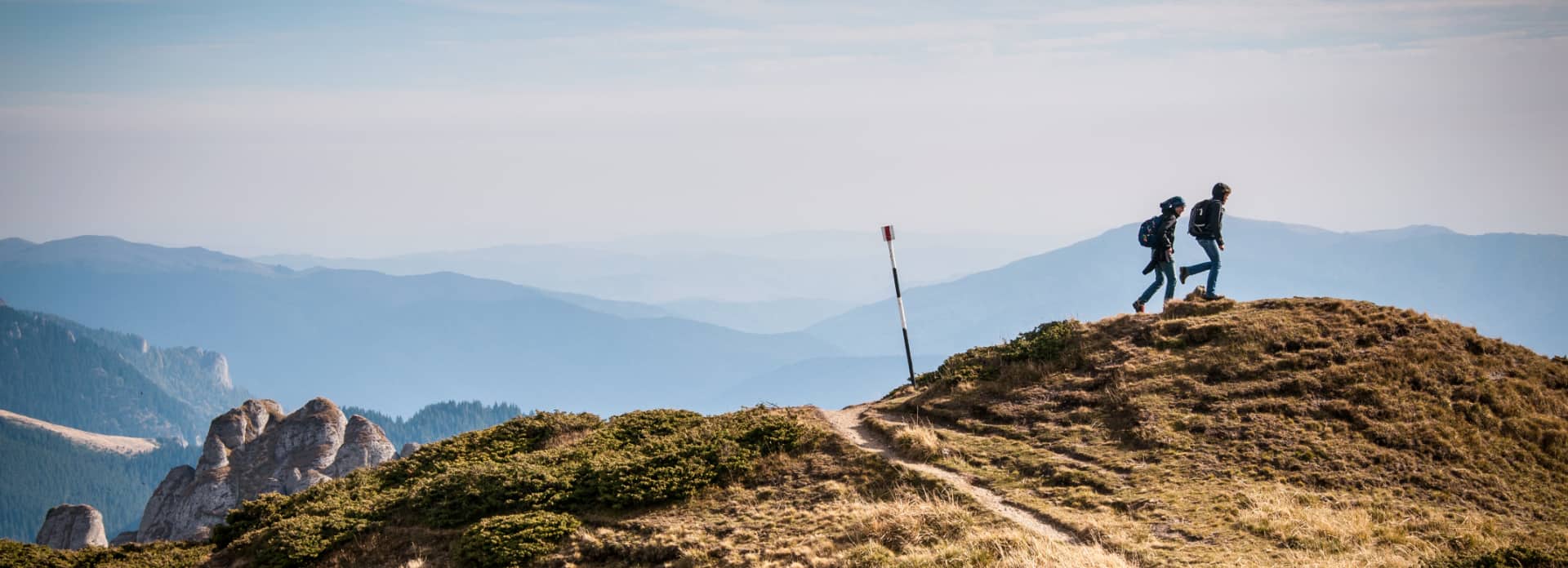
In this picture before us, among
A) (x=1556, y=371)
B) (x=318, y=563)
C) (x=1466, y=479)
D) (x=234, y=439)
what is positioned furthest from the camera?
(x=234, y=439)

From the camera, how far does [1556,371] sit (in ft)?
75.5

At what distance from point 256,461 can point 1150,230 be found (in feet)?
378

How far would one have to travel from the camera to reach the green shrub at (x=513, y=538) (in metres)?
19.1

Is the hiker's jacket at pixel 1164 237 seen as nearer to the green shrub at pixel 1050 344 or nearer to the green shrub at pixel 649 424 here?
the green shrub at pixel 1050 344

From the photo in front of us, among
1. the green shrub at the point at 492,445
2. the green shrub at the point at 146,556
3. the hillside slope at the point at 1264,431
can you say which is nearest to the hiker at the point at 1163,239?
the hillside slope at the point at 1264,431

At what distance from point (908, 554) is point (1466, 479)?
34.1 ft

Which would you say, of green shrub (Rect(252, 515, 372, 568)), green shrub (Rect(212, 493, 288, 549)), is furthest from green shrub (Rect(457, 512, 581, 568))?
green shrub (Rect(212, 493, 288, 549))

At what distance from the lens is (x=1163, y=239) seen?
27.0 m

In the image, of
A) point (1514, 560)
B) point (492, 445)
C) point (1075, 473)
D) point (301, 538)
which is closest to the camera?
point (1514, 560)

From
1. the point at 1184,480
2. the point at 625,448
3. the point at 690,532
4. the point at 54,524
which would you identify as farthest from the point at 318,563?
the point at 54,524

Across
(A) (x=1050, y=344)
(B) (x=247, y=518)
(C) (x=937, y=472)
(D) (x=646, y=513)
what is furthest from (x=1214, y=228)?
(B) (x=247, y=518)

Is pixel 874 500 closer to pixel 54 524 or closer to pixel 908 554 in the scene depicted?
pixel 908 554

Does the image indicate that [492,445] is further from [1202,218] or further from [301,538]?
[1202,218]

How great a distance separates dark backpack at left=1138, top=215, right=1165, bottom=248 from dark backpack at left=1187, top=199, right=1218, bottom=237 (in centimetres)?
78
